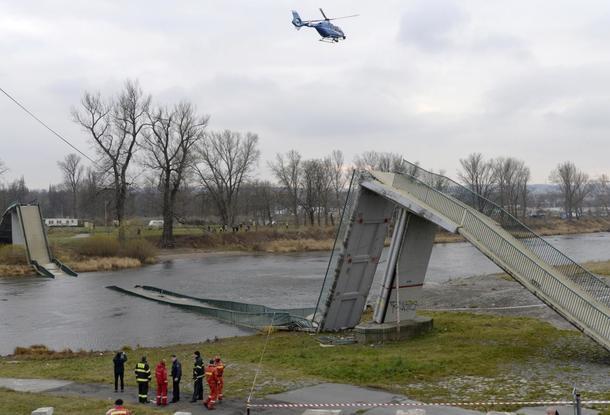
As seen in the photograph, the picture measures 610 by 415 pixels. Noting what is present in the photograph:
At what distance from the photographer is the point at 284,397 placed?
14727mm

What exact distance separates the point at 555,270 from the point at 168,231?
71227 millimetres

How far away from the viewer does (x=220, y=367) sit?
14.5m

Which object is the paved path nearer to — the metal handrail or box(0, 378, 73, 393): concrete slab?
box(0, 378, 73, 393): concrete slab

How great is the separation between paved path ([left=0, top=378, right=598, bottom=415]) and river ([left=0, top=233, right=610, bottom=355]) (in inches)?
341

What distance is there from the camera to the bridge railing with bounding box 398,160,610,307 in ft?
63.1

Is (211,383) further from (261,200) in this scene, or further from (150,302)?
(261,200)

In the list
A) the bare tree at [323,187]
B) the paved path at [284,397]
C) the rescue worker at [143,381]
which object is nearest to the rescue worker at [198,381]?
the paved path at [284,397]

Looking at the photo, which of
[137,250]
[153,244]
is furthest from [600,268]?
[153,244]

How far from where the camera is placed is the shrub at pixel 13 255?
58.2 meters

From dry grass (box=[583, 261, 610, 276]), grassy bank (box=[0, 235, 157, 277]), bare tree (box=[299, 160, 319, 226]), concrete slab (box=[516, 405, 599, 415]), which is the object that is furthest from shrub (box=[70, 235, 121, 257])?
bare tree (box=[299, 160, 319, 226])

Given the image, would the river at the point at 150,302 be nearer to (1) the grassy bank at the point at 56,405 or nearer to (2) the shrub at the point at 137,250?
(2) the shrub at the point at 137,250

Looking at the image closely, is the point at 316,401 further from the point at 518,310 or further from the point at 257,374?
the point at 518,310

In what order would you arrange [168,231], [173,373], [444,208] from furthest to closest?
[168,231] < [444,208] < [173,373]

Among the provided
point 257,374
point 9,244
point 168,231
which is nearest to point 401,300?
point 257,374
